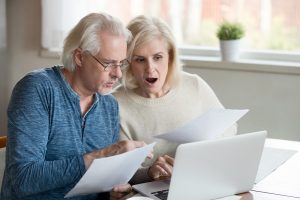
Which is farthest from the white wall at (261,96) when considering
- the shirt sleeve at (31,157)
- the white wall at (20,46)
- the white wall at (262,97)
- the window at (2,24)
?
the shirt sleeve at (31,157)

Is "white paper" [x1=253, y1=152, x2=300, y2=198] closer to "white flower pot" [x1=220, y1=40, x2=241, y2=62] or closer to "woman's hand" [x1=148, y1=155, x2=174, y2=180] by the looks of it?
"woman's hand" [x1=148, y1=155, x2=174, y2=180]

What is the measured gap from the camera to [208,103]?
7.68 feet

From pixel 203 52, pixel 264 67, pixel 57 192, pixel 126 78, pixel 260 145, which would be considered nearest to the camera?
pixel 260 145

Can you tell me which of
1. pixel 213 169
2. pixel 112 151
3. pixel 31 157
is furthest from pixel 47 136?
pixel 213 169

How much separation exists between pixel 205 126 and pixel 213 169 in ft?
1.04

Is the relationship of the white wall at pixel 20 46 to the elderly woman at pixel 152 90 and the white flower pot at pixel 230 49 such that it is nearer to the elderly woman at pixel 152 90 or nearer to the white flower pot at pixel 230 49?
the white flower pot at pixel 230 49

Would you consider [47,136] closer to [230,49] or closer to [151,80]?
[151,80]

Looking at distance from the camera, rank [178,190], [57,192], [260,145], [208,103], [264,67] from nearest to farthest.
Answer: [178,190], [260,145], [57,192], [208,103], [264,67]

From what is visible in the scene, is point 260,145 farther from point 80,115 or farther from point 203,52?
point 203,52

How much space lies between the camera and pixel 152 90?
2.13m

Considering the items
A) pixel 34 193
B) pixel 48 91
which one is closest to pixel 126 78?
pixel 48 91

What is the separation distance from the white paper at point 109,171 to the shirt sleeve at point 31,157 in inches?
3.0

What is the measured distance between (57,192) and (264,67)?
172 cm

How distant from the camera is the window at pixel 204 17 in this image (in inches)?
126
